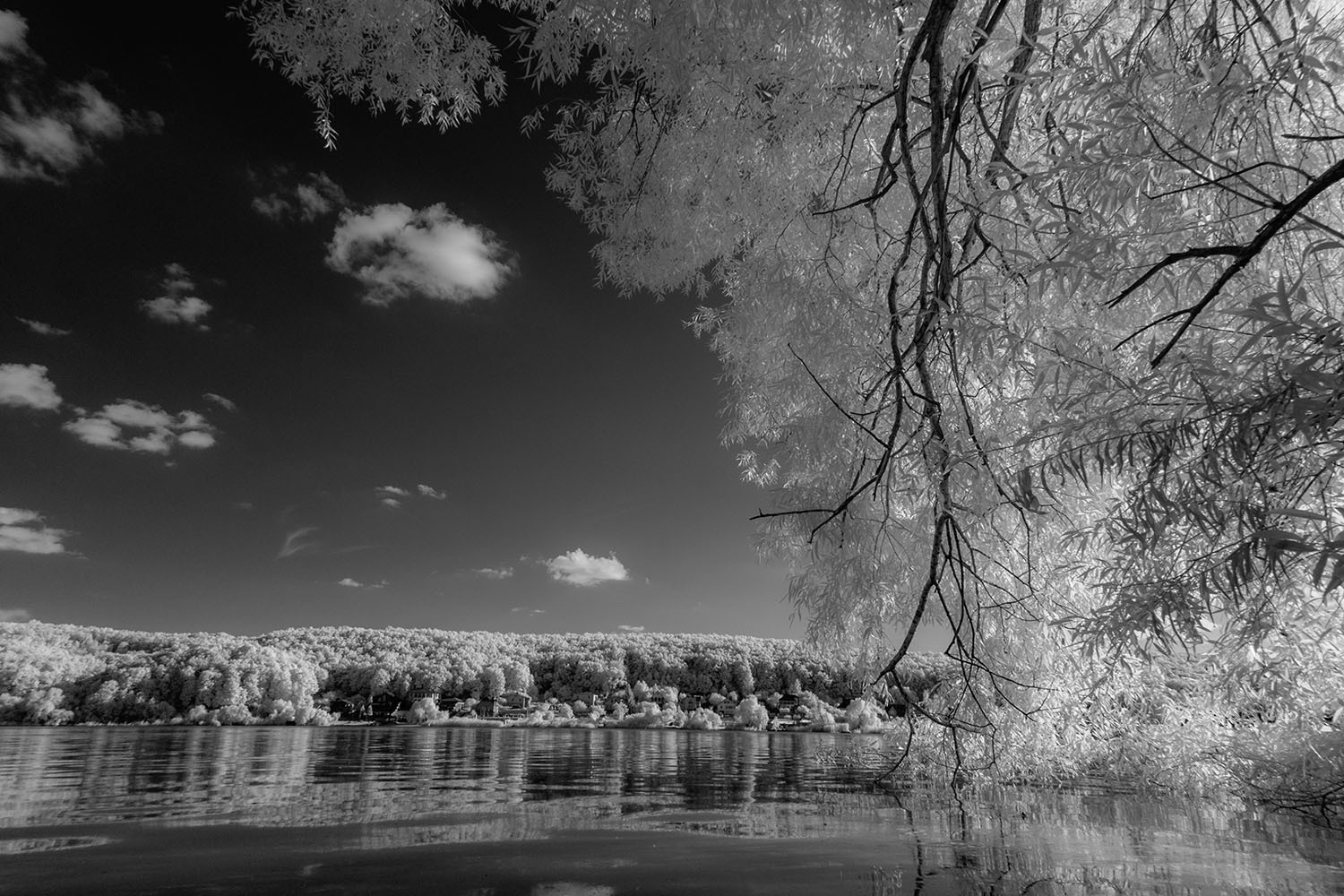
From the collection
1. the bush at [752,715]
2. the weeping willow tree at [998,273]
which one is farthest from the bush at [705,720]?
the weeping willow tree at [998,273]

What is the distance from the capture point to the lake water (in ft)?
10.8

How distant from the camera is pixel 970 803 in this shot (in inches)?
259

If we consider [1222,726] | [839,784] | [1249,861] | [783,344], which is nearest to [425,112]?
[783,344]

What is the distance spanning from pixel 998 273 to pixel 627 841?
12.8 ft

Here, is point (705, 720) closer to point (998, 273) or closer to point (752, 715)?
point (752, 715)

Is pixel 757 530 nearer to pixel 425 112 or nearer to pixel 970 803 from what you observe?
pixel 970 803

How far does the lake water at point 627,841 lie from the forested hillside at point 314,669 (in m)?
36.7

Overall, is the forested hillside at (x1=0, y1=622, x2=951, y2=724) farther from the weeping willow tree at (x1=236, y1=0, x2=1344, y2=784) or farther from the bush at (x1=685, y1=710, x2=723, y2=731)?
the weeping willow tree at (x1=236, y1=0, x2=1344, y2=784)

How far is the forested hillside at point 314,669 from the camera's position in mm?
48812

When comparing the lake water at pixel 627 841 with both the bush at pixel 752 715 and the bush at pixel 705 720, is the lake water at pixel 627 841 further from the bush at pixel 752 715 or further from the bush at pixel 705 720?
the bush at pixel 705 720

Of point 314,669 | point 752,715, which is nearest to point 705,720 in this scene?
point 752,715

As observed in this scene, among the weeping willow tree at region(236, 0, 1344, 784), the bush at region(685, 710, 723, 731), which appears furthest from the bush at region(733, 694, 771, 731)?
the weeping willow tree at region(236, 0, 1344, 784)

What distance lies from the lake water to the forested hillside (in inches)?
1446

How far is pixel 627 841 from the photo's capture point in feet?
14.4
